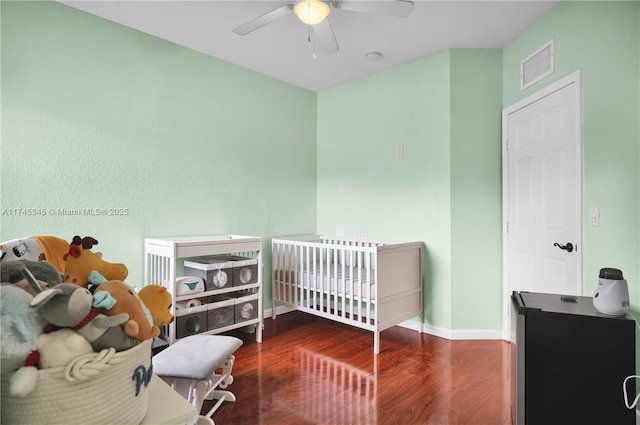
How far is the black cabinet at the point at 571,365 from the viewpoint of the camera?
1437 millimetres

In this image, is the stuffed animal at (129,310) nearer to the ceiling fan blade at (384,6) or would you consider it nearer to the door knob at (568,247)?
the ceiling fan blade at (384,6)

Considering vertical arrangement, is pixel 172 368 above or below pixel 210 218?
below

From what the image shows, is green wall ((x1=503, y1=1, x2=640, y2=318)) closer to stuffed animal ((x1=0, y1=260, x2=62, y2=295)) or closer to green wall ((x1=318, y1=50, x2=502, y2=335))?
green wall ((x1=318, y1=50, x2=502, y2=335))

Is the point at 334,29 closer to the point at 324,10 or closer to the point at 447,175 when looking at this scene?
the point at 324,10

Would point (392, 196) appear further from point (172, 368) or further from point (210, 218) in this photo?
point (172, 368)

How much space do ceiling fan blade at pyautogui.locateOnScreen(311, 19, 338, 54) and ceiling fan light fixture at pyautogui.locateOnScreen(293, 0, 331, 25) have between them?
0.14 feet

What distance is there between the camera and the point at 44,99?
229 centimetres

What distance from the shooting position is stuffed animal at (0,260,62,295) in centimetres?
62

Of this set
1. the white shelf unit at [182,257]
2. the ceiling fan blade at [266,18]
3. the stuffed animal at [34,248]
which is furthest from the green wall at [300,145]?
the stuffed animal at [34,248]

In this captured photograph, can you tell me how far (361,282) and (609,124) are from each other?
1877 millimetres

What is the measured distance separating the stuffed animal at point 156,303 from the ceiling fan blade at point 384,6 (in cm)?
184

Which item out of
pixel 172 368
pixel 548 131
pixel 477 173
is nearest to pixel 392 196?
pixel 477 173

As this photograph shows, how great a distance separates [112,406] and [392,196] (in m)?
3.04

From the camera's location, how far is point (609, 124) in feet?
6.51
